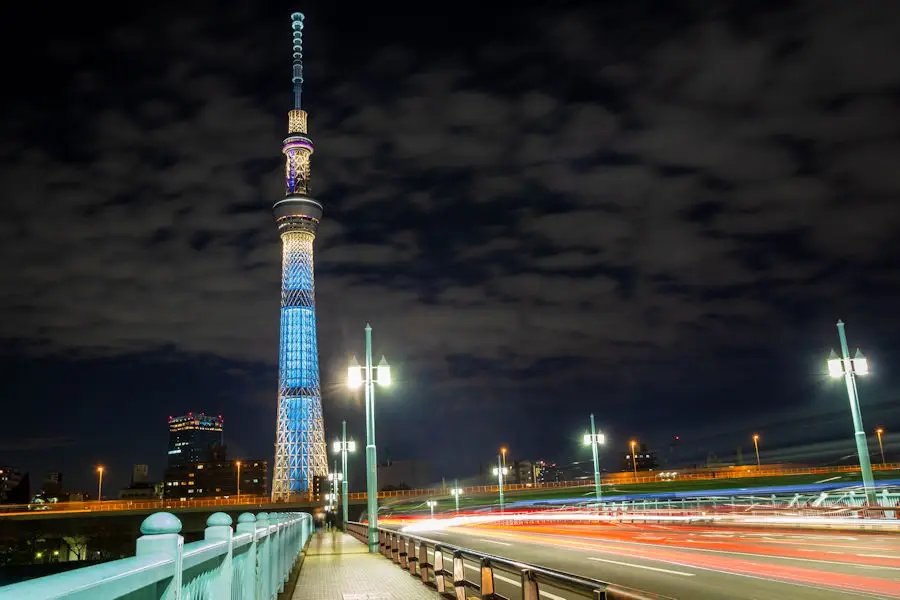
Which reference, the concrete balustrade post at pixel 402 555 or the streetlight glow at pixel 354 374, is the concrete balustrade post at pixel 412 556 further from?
the streetlight glow at pixel 354 374

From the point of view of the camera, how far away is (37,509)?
101 meters

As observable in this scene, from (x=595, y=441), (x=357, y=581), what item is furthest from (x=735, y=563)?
(x=595, y=441)

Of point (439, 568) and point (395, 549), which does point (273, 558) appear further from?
point (395, 549)

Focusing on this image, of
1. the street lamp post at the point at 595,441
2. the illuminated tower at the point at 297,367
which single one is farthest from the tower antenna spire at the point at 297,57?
the street lamp post at the point at 595,441

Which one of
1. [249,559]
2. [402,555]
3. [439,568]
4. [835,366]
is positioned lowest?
[402,555]

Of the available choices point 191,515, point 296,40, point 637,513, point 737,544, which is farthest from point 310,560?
point 296,40

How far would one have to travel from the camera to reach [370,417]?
30.0 meters

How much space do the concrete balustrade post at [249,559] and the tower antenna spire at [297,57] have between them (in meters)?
149

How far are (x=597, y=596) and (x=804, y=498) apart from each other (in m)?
43.1

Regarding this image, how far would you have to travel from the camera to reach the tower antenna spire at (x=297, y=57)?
492 ft

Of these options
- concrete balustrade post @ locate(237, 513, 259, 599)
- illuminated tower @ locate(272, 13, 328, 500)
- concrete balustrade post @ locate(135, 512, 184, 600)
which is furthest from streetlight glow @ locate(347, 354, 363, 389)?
illuminated tower @ locate(272, 13, 328, 500)

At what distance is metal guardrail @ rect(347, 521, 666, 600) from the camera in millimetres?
5895

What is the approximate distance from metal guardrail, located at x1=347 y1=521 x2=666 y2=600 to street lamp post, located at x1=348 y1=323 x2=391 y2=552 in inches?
22.0

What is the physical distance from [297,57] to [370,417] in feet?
469
